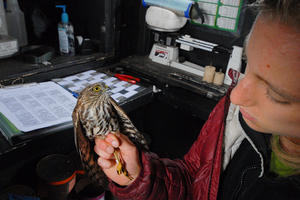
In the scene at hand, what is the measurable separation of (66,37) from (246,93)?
5.08ft

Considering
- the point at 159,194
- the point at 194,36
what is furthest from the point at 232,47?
the point at 159,194

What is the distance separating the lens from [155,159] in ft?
2.92

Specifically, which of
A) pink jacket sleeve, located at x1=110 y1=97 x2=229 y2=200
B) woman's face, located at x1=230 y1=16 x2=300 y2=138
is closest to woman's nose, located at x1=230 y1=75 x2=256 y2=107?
woman's face, located at x1=230 y1=16 x2=300 y2=138

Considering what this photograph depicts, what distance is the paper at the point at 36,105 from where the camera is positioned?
1.00 metres

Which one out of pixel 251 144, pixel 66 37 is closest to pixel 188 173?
pixel 251 144

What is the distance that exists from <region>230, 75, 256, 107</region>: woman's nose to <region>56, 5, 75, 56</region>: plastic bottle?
1516 mm

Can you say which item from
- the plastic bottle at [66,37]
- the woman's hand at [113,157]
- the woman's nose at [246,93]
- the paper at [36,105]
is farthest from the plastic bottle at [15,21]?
the woman's nose at [246,93]

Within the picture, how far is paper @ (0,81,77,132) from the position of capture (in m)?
1.00

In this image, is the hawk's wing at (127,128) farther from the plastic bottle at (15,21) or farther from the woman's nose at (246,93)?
the plastic bottle at (15,21)

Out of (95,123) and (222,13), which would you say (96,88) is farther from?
(222,13)

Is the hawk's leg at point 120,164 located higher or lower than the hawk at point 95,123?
lower

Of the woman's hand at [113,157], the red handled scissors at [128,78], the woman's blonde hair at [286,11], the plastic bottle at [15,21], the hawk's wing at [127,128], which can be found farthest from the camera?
the plastic bottle at [15,21]

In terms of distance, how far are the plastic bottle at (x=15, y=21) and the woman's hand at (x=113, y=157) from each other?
1424 millimetres

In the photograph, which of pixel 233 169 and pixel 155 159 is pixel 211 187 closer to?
pixel 233 169
